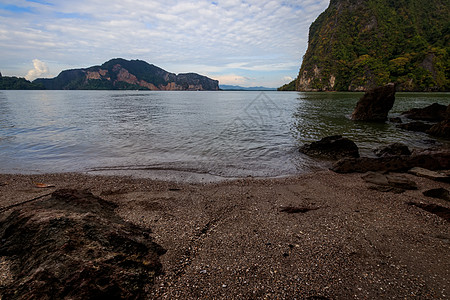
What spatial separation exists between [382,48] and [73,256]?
18326 cm

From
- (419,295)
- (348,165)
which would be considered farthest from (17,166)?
(348,165)

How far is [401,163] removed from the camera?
30.2 feet

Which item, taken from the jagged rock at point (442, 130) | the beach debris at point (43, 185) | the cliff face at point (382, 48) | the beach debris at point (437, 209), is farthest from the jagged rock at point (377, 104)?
the cliff face at point (382, 48)

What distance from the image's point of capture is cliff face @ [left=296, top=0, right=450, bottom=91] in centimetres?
10144

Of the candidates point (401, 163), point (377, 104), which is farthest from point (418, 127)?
point (401, 163)

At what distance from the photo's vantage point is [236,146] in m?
14.7

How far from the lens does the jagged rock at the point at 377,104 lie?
2512 centimetres

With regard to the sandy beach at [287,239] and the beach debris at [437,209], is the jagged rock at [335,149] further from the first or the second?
the beach debris at [437,209]

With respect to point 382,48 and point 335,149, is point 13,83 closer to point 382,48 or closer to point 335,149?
point 335,149

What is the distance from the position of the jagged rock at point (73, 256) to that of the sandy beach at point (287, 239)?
249mm

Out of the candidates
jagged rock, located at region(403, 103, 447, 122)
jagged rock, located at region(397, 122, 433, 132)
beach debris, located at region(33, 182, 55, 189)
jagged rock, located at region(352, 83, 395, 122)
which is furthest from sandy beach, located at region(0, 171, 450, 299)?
jagged rock, located at region(403, 103, 447, 122)

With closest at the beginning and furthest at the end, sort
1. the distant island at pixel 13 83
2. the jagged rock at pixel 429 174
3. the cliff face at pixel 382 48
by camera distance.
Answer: the jagged rock at pixel 429 174 → the cliff face at pixel 382 48 → the distant island at pixel 13 83

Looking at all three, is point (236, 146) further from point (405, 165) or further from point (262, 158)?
point (405, 165)

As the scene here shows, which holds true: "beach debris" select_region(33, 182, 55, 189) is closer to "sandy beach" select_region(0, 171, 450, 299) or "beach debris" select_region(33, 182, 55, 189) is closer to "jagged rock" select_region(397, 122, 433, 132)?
"sandy beach" select_region(0, 171, 450, 299)
